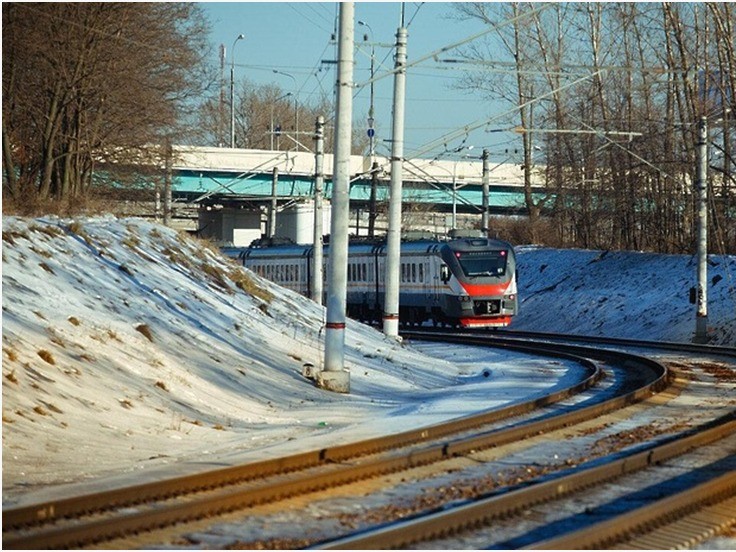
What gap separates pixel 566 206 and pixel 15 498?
59.6 metres

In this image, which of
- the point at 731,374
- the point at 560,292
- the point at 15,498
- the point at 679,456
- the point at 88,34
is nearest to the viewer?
the point at 15,498

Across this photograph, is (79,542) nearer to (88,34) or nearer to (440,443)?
(440,443)

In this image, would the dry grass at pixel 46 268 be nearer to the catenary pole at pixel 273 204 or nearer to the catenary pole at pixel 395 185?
the catenary pole at pixel 395 185

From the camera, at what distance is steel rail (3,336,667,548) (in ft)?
29.6

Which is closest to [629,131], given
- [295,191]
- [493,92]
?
[493,92]

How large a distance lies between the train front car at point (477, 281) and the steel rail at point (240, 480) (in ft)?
98.0

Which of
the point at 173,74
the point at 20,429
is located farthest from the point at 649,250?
the point at 20,429

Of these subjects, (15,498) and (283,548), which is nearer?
(283,548)

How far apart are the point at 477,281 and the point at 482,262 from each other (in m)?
0.88

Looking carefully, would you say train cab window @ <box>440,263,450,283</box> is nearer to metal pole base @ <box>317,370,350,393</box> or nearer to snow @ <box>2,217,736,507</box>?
snow @ <box>2,217,736,507</box>

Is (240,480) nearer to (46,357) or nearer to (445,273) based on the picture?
(46,357)

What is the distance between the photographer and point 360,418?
18453 millimetres

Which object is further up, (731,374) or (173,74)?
(173,74)

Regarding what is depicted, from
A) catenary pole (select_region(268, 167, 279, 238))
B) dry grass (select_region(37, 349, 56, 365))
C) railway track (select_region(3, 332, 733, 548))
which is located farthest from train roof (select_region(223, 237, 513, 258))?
dry grass (select_region(37, 349, 56, 365))
